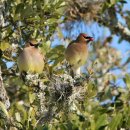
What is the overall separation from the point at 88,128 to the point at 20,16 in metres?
1.45

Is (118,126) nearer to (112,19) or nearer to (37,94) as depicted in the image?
(37,94)

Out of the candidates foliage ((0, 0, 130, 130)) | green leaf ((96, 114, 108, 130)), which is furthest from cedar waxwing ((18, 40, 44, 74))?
green leaf ((96, 114, 108, 130))

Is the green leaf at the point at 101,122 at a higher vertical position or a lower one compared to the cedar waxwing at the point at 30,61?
lower

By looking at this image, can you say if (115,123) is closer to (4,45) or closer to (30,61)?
(30,61)

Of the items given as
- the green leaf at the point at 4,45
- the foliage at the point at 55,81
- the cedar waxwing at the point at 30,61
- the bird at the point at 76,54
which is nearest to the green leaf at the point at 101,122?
the foliage at the point at 55,81

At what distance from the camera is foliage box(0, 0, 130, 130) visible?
4781 millimetres

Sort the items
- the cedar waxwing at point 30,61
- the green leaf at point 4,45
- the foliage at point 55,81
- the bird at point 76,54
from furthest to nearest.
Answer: the green leaf at point 4,45 → the bird at point 76,54 → the cedar waxwing at point 30,61 → the foliage at point 55,81

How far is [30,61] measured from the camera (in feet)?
17.7

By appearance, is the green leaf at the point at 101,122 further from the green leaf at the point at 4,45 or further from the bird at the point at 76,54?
the green leaf at the point at 4,45

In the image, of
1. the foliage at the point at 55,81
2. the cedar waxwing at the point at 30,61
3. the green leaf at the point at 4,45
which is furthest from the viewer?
the green leaf at the point at 4,45

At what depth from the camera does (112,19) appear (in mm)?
8117

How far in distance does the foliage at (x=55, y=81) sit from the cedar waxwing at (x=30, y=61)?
0.28 ft

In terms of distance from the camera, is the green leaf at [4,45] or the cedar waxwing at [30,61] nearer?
the cedar waxwing at [30,61]

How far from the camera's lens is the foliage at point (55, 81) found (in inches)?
188
